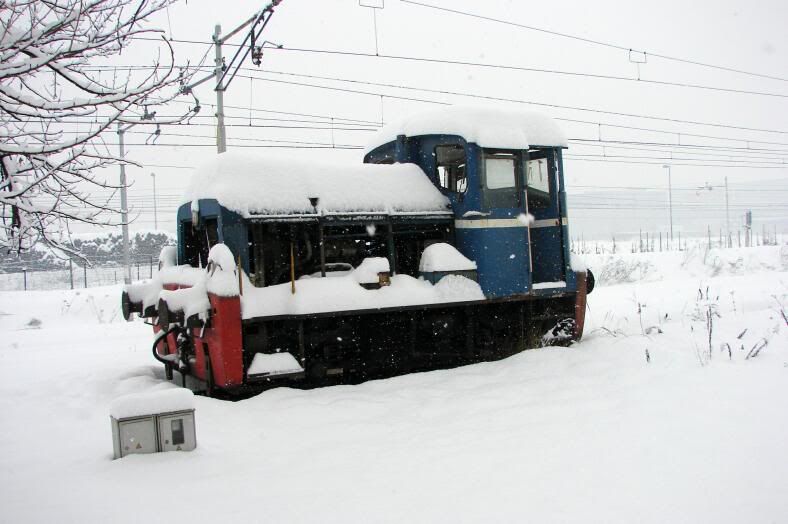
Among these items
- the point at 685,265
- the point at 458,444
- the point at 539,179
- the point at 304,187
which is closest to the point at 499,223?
the point at 539,179

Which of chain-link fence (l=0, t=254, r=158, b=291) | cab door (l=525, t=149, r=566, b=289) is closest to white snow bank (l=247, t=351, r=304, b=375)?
cab door (l=525, t=149, r=566, b=289)

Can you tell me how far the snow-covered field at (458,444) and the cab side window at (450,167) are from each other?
2.25 m

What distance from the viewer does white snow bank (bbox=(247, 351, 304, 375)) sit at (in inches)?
218

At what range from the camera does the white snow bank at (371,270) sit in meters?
6.07

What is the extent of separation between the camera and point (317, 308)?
19.0ft

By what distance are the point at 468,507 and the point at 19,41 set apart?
11.4 feet

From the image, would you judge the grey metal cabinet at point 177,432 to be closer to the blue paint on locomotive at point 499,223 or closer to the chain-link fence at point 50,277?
the blue paint on locomotive at point 499,223

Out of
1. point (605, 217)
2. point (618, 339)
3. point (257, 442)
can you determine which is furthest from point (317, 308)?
point (605, 217)

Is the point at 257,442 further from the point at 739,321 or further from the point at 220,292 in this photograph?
the point at 739,321

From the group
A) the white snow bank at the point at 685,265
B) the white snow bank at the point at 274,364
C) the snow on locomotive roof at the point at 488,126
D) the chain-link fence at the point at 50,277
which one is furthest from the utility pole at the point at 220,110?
the white snow bank at the point at 685,265

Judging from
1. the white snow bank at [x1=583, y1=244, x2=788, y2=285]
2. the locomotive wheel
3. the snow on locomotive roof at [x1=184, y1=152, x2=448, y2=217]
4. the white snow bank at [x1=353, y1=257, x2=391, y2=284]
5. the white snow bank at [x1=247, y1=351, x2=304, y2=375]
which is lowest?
the white snow bank at [x1=583, y1=244, x2=788, y2=285]

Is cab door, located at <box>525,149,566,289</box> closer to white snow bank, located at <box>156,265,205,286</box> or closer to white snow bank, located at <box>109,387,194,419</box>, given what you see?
white snow bank, located at <box>156,265,205,286</box>

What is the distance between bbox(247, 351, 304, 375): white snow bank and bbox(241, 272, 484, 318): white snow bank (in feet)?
1.36

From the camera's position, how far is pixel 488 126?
22.8 feet
